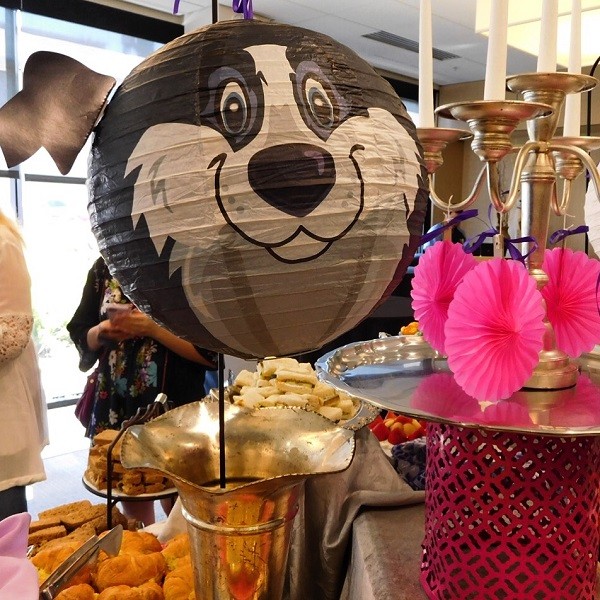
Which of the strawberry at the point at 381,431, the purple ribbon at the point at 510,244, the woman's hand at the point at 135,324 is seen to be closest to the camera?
the purple ribbon at the point at 510,244

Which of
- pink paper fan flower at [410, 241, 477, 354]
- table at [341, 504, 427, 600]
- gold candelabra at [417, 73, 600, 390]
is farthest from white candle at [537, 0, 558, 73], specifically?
table at [341, 504, 427, 600]

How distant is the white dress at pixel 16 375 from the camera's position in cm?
157

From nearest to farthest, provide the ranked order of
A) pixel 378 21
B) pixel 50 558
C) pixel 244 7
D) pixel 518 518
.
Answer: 1. pixel 244 7
2. pixel 518 518
3. pixel 50 558
4. pixel 378 21

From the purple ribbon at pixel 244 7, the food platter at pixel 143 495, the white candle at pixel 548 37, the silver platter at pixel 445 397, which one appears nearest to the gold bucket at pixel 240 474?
the silver platter at pixel 445 397

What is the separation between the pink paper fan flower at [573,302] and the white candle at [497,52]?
24 cm

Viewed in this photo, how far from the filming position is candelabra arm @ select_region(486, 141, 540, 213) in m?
0.75

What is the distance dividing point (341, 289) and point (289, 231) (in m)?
0.07

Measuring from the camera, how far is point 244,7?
0.54 m

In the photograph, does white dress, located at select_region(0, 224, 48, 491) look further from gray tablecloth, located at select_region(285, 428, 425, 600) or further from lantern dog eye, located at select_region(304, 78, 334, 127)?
lantern dog eye, located at select_region(304, 78, 334, 127)

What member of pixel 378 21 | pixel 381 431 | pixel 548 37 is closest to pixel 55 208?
pixel 378 21

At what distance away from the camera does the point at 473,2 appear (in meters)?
4.09

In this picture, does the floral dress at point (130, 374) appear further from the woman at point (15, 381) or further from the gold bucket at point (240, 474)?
the gold bucket at point (240, 474)

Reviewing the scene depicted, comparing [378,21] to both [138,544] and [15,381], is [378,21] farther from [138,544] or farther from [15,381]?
[138,544]

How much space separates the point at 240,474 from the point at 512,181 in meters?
0.48
